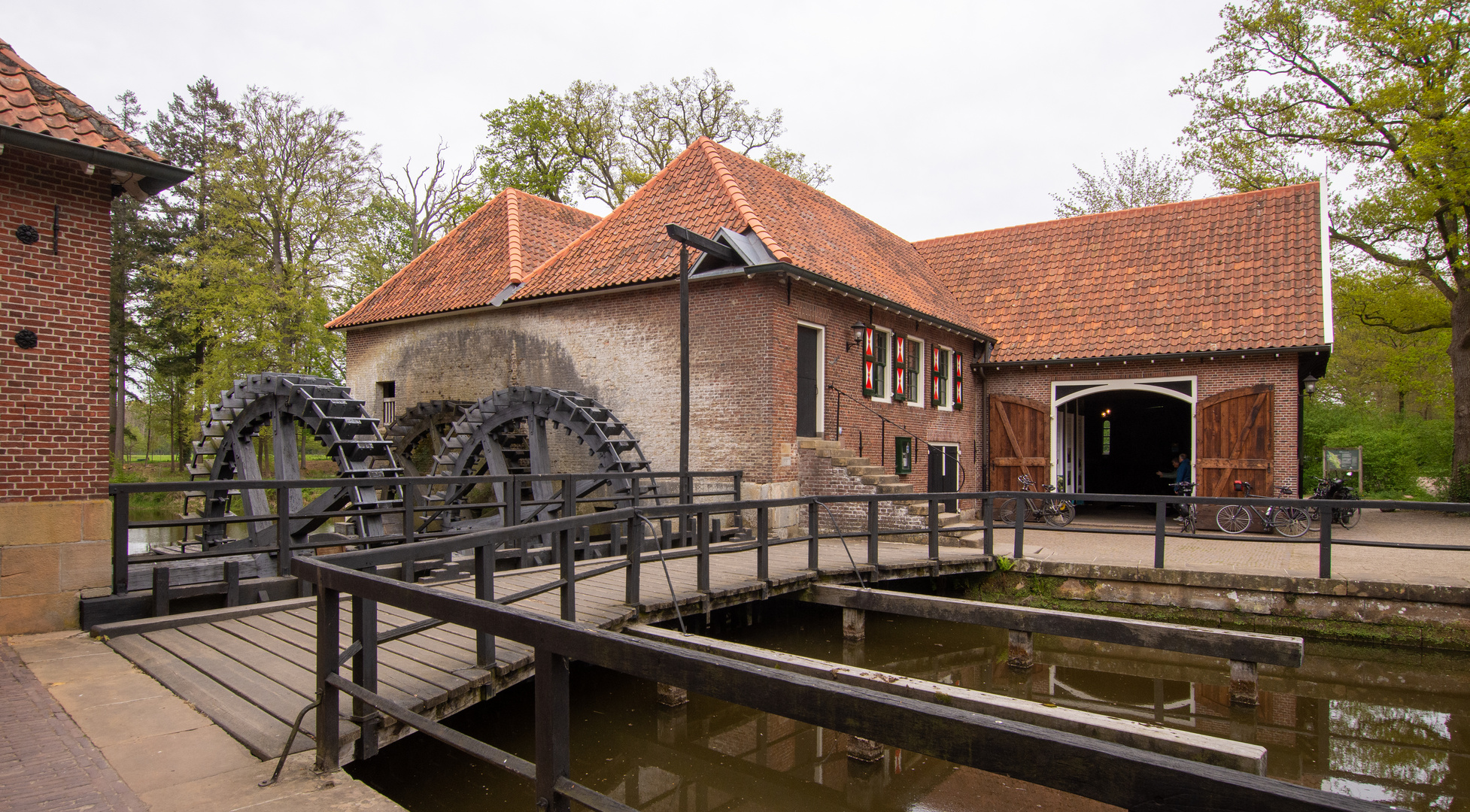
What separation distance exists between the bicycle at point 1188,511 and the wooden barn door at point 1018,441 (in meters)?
2.46

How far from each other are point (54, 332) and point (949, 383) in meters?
14.0

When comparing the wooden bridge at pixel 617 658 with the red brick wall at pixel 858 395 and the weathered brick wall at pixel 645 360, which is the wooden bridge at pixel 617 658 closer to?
the weathered brick wall at pixel 645 360

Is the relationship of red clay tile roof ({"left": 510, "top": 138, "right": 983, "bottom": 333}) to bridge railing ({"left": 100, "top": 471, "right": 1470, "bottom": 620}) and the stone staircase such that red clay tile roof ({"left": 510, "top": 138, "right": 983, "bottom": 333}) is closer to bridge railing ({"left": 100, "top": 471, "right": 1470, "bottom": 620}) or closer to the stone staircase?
the stone staircase

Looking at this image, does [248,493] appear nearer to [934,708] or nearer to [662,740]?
[662,740]

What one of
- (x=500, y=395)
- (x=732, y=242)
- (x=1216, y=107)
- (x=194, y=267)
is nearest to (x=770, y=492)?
(x=732, y=242)

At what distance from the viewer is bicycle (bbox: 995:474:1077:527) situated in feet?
49.1

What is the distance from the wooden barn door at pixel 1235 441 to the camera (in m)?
14.4

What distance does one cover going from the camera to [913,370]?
50.8ft

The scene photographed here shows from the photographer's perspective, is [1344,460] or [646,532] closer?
[646,532]

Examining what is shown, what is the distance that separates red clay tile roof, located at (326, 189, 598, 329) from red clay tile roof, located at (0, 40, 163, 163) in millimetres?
9163

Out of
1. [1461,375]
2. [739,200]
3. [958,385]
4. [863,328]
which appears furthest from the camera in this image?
[1461,375]

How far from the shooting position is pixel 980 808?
4895 mm

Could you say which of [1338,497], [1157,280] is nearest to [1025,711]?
[1338,497]

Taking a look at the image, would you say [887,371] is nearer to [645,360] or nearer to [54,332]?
[645,360]
